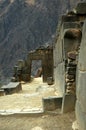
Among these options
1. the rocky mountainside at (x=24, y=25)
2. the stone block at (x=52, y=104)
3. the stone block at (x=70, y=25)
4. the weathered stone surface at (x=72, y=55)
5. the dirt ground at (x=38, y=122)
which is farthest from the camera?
the rocky mountainside at (x=24, y=25)

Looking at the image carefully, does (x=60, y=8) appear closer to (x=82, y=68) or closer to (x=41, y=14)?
(x=41, y=14)

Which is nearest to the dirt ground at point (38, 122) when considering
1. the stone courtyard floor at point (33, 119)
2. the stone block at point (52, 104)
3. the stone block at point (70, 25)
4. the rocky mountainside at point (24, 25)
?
the stone courtyard floor at point (33, 119)

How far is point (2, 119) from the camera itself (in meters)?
7.43

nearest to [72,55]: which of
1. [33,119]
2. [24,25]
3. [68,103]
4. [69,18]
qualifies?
[68,103]

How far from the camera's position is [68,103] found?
728cm

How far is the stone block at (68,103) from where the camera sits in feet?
23.8

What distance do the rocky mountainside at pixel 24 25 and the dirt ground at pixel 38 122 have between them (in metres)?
67.2

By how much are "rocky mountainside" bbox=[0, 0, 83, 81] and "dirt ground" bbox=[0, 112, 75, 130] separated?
67163 millimetres

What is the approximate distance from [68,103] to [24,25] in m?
76.0

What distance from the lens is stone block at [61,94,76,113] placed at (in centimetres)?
726

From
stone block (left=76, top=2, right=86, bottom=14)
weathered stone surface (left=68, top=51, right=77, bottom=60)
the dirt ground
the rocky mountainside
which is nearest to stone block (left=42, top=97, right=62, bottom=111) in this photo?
the dirt ground

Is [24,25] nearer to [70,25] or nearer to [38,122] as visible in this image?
[70,25]

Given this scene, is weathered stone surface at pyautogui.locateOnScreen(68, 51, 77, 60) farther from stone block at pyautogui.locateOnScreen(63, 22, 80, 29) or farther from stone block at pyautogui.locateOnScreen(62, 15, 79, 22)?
stone block at pyautogui.locateOnScreen(62, 15, 79, 22)

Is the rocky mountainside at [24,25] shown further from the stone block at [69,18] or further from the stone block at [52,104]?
the stone block at [52,104]
